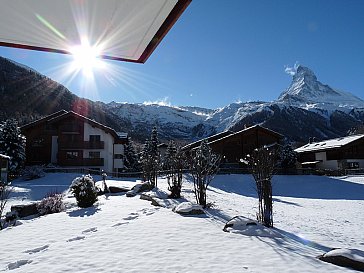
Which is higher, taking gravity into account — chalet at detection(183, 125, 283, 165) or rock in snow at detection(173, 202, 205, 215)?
chalet at detection(183, 125, 283, 165)

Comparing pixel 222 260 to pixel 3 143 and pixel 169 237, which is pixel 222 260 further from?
pixel 3 143

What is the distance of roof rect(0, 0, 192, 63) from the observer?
6.31 feet

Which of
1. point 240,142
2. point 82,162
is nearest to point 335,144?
point 240,142

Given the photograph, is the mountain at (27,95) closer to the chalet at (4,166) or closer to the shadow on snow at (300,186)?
the chalet at (4,166)

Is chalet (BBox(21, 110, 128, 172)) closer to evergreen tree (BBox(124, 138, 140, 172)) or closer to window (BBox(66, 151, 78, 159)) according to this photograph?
window (BBox(66, 151, 78, 159))

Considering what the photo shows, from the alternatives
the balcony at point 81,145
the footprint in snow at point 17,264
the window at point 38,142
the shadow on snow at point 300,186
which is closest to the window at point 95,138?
the balcony at point 81,145

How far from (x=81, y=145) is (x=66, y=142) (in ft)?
5.75

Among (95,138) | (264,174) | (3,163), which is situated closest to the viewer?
(264,174)

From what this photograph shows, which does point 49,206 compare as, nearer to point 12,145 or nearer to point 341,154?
point 12,145

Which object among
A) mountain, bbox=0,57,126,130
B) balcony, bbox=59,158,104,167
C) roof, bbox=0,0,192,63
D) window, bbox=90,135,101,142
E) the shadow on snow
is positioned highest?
mountain, bbox=0,57,126,130

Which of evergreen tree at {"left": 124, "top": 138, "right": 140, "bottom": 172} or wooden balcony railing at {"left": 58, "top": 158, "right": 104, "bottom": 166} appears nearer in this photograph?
wooden balcony railing at {"left": 58, "top": 158, "right": 104, "bottom": 166}

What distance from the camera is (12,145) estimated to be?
31.4 m

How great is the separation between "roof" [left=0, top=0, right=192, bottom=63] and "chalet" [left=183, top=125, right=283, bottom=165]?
120ft

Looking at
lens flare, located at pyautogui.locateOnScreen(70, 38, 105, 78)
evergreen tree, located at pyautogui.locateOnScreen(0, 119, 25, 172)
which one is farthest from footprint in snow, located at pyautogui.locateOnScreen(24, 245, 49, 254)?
evergreen tree, located at pyautogui.locateOnScreen(0, 119, 25, 172)
